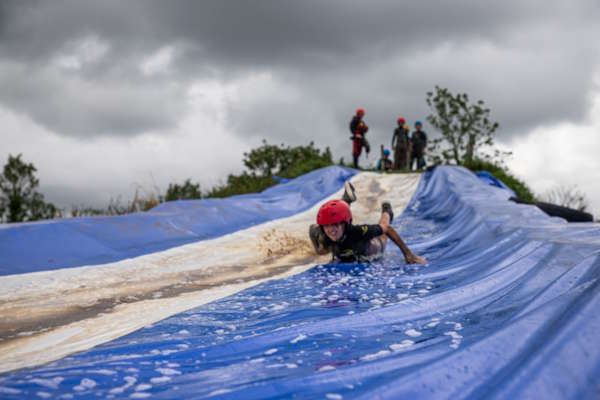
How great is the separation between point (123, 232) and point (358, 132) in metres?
7.13

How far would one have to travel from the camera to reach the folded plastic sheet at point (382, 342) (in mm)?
1279

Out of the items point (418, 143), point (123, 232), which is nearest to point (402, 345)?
point (123, 232)

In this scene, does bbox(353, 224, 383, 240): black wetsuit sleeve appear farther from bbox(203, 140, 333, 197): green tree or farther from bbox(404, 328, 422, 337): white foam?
bbox(203, 140, 333, 197): green tree

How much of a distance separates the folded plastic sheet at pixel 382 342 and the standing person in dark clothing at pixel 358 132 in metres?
7.92

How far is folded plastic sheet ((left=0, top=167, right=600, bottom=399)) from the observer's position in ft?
4.20

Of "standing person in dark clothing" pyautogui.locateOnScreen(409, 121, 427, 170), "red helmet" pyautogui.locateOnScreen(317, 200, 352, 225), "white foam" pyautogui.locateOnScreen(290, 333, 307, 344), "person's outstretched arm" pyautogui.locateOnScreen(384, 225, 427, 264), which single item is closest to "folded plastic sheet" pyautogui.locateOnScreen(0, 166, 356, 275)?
"red helmet" pyautogui.locateOnScreen(317, 200, 352, 225)

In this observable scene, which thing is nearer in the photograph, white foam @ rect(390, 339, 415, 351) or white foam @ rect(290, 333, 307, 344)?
white foam @ rect(390, 339, 415, 351)

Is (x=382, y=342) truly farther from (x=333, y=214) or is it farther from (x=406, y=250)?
(x=406, y=250)

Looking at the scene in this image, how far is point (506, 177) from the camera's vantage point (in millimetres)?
12547

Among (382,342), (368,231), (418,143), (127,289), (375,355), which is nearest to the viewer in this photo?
(375,355)

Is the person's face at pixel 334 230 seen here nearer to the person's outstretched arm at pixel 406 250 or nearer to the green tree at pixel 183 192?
the person's outstretched arm at pixel 406 250

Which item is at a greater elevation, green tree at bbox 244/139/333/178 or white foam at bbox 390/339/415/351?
green tree at bbox 244/139/333/178

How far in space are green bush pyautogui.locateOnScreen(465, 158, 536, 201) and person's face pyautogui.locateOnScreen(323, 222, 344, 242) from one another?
9.50m

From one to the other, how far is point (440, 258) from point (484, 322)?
1.86 meters
